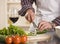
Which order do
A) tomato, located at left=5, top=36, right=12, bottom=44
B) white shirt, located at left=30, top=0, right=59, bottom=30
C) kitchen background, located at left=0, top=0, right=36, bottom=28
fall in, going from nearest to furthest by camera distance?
tomato, located at left=5, top=36, right=12, bottom=44 < white shirt, located at left=30, top=0, right=59, bottom=30 < kitchen background, located at left=0, top=0, right=36, bottom=28

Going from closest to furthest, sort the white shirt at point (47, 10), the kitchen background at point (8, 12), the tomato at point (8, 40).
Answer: the tomato at point (8, 40), the white shirt at point (47, 10), the kitchen background at point (8, 12)

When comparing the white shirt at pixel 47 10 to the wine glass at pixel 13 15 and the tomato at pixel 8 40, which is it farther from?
the wine glass at pixel 13 15

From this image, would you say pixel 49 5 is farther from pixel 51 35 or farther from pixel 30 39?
pixel 30 39

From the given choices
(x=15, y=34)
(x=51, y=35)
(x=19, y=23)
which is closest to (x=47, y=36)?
(x=51, y=35)

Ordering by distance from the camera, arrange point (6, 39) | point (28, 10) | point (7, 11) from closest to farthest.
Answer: point (6, 39) < point (28, 10) < point (7, 11)

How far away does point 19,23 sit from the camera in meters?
2.99

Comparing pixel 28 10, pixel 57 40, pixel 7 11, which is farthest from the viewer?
pixel 7 11

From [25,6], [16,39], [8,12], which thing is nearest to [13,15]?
[8,12]

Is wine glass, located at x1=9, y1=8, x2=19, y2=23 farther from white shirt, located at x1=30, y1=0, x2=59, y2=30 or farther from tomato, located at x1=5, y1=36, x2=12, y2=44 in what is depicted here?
tomato, located at x1=5, y1=36, x2=12, y2=44

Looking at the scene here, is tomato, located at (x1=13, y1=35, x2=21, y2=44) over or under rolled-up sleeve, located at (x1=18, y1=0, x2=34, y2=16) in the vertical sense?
under

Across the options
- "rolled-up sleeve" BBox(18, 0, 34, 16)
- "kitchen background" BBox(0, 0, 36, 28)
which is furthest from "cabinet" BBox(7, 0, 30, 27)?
"rolled-up sleeve" BBox(18, 0, 34, 16)

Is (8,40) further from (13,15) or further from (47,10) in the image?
(13,15)

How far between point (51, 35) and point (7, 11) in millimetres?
1879

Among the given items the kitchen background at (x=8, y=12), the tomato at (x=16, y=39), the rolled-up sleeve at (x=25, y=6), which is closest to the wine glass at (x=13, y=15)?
the kitchen background at (x=8, y=12)
